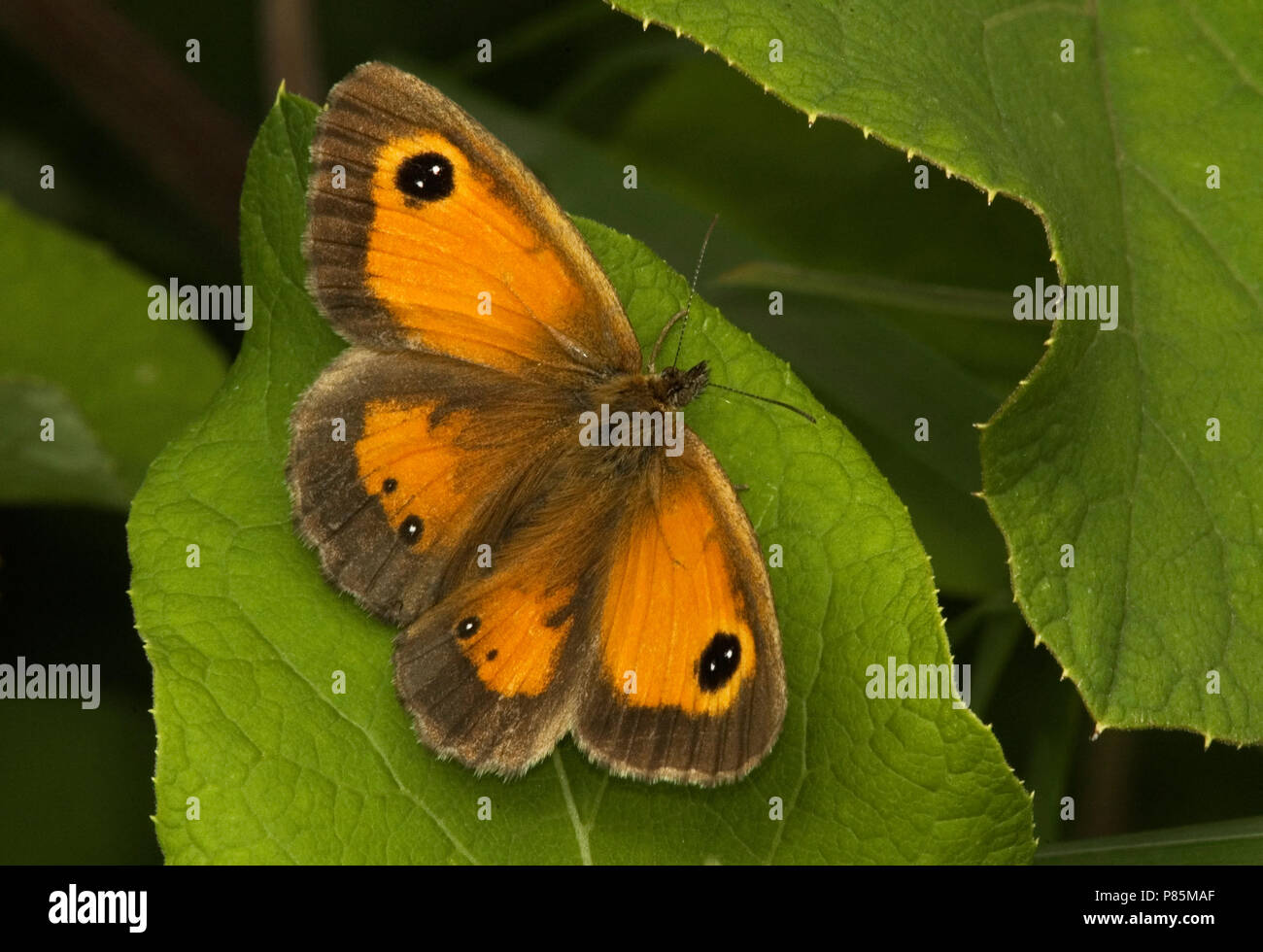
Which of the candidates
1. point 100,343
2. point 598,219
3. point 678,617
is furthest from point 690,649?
point 100,343

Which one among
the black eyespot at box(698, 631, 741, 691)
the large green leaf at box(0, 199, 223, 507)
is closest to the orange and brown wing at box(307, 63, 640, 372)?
the black eyespot at box(698, 631, 741, 691)

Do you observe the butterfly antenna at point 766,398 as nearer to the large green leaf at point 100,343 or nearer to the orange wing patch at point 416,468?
the orange wing patch at point 416,468

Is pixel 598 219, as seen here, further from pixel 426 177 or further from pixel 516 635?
pixel 516 635

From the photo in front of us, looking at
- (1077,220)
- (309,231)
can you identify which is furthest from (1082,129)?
(309,231)

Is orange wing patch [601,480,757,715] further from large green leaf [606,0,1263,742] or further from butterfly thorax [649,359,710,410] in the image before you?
large green leaf [606,0,1263,742]
